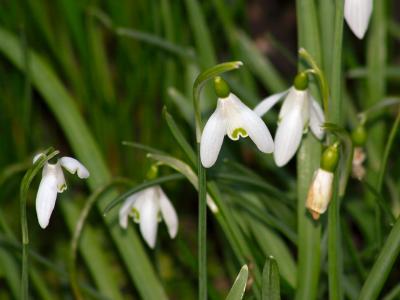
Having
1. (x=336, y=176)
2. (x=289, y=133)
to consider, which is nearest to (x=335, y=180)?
(x=336, y=176)

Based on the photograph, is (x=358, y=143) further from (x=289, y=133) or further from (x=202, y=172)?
(x=202, y=172)

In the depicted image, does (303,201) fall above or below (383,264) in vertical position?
above

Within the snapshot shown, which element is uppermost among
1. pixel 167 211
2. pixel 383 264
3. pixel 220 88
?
pixel 220 88

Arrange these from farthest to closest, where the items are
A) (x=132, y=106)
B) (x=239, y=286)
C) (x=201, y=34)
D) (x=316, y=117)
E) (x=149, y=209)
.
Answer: (x=132, y=106) < (x=201, y=34) < (x=149, y=209) < (x=316, y=117) < (x=239, y=286)

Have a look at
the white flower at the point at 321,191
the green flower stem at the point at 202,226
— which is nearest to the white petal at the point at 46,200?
the green flower stem at the point at 202,226

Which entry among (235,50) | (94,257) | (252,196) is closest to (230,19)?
(235,50)

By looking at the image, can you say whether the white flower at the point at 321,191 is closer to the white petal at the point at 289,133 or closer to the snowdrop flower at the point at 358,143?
the white petal at the point at 289,133

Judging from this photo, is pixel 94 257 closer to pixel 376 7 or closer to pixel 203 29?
pixel 203 29
